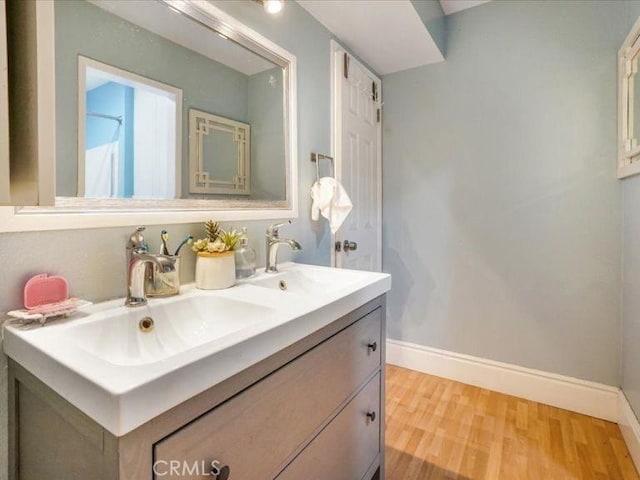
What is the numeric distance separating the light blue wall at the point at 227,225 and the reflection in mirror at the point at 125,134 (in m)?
0.06

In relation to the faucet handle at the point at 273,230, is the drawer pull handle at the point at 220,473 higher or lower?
lower

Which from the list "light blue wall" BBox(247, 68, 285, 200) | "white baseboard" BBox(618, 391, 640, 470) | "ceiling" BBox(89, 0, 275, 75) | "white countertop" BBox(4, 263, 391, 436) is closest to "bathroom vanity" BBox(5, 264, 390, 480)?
"white countertop" BBox(4, 263, 391, 436)

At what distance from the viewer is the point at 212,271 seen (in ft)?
3.47

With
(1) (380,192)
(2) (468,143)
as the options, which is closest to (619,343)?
(2) (468,143)

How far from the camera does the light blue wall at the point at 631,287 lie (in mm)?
1497

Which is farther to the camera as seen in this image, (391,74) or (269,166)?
(391,74)

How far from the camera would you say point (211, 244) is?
3.54ft

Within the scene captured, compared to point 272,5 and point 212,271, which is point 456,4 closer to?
point 272,5

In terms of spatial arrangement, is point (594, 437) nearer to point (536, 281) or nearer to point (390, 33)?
point (536, 281)

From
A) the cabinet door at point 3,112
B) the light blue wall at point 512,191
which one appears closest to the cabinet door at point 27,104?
the cabinet door at point 3,112

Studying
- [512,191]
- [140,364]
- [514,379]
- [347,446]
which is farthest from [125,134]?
[514,379]

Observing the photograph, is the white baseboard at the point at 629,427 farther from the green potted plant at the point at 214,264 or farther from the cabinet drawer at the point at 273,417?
the green potted plant at the point at 214,264

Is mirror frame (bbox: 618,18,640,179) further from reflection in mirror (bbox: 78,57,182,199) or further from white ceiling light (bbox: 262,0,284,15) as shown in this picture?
reflection in mirror (bbox: 78,57,182,199)

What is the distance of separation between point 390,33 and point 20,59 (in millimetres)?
1931
